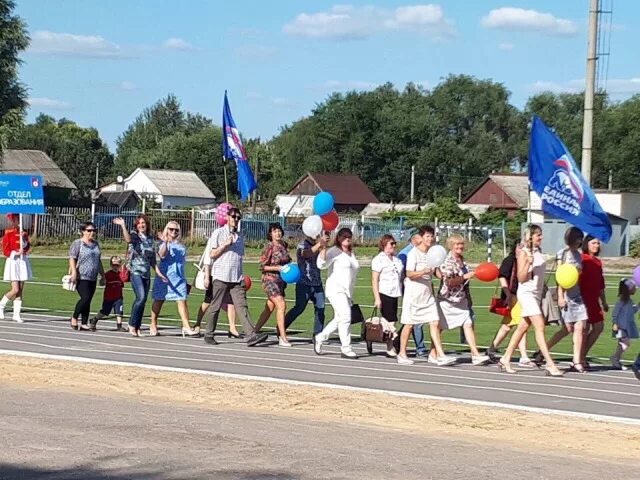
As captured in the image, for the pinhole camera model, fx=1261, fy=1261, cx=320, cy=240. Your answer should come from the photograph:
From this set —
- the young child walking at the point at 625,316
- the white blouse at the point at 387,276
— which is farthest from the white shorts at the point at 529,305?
the white blouse at the point at 387,276

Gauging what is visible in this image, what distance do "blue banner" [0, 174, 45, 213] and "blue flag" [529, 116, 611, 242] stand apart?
990 cm

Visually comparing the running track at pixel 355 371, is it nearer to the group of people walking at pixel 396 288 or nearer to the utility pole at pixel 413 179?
the group of people walking at pixel 396 288

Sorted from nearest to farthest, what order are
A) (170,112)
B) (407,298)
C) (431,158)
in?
(407,298), (431,158), (170,112)

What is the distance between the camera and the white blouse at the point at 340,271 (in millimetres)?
16422

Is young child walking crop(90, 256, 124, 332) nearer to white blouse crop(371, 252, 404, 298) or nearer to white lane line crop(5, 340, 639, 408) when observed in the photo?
white lane line crop(5, 340, 639, 408)

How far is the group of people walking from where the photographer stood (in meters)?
15.3

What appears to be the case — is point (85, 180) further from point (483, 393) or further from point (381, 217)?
point (483, 393)

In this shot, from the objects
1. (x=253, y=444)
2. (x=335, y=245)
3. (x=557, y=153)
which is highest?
(x=557, y=153)

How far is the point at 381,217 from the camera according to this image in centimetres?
7656

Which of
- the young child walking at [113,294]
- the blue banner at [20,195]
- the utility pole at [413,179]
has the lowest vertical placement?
the young child walking at [113,294]

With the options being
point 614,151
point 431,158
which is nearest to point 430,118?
point 431,158

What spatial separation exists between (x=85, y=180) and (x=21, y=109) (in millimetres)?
66610

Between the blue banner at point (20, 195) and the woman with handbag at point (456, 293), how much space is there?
9.28m

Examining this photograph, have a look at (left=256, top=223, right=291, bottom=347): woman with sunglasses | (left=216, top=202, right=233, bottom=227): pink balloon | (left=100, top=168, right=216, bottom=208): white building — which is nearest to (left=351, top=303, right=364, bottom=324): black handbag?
(left=256, top=223, right=291, bottom=347): woman with sunglasses
